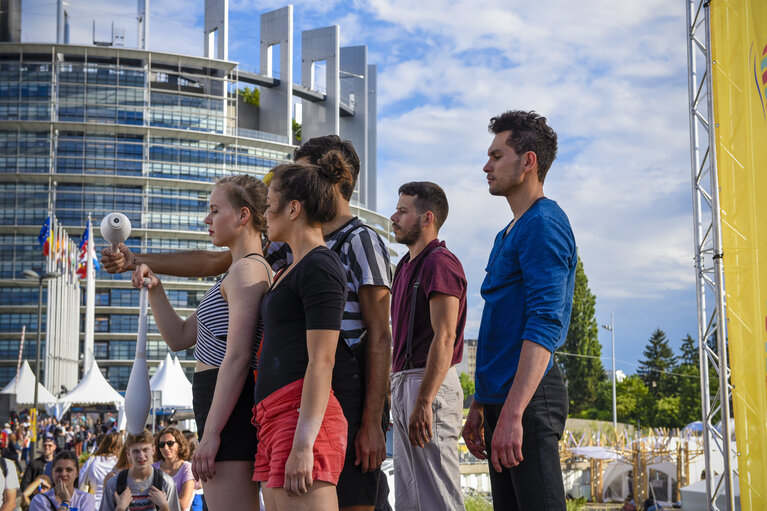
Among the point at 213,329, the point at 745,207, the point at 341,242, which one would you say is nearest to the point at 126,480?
the point at 213,329

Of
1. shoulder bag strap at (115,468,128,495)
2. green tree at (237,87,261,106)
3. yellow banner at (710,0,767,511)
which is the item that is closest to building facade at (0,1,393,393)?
green tree at (237,87,261,106)

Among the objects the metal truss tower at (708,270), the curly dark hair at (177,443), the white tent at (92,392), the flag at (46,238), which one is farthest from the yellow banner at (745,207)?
the flag at (46,238)

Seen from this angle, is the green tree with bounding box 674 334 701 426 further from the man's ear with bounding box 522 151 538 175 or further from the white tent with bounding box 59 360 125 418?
the man's ear with bounding box 522 151 538 175

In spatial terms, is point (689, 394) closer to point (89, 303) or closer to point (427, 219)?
point (89, 303)

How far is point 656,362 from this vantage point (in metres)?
97.2

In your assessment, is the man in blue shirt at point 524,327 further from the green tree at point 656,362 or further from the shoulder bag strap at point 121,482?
the green tree at point 656,362

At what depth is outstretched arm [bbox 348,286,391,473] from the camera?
9.45 ft

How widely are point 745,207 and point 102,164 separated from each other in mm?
75111

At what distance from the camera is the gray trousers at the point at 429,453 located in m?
3.75

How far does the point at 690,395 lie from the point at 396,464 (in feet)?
262

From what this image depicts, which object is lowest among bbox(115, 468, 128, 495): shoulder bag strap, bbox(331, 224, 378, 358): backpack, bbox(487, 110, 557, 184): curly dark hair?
bbox(115, 468, 128, 495): shoulder bag strap

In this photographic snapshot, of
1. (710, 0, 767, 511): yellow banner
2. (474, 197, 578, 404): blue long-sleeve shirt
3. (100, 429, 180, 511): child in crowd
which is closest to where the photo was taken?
(474, 197, 578, 404): blue long-sleeve shirt

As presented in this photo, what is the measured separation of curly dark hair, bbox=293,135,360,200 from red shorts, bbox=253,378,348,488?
971mm

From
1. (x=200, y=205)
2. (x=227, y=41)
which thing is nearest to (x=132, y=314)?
(x=200, y=205)
